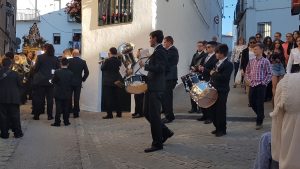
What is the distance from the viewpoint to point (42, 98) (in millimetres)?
13000

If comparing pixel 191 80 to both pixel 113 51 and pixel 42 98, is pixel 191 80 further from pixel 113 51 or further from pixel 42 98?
pixel 42 98

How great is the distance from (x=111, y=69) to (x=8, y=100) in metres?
3.64

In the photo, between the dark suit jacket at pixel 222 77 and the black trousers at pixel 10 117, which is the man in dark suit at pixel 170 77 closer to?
the dark suit jacket at pixel 222 77

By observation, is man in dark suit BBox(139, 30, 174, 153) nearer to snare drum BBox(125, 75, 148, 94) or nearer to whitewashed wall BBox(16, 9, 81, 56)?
snare drum BBox(125, 75, 148, 94)

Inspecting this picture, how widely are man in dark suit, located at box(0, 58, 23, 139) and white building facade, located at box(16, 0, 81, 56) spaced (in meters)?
51.8

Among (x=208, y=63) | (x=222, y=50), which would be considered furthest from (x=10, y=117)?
(x=222, y=50)

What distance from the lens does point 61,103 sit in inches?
467

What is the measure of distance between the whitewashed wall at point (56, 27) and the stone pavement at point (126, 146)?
163ft

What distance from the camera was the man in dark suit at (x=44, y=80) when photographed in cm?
1280

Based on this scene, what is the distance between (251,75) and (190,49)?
11.8 meters

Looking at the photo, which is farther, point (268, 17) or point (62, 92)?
point (268, 17)

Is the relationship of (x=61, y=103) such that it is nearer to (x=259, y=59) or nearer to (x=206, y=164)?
(x=259, y=59)

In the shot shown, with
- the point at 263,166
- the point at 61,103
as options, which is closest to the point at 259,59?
the point at 61,103

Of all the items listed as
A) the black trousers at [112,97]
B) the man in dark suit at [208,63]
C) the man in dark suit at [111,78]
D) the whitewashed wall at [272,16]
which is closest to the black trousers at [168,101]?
the man in dark suit at [208,63]
